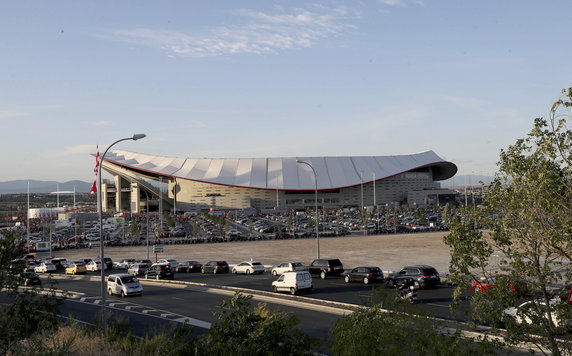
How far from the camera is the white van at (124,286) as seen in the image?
28781 mm

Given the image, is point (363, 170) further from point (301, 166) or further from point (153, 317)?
point (153, 317)

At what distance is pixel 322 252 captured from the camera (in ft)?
164

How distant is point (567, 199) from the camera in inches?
333

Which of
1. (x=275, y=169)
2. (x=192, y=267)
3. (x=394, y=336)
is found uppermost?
(x=275, y=169)

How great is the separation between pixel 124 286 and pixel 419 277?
53.8 feet

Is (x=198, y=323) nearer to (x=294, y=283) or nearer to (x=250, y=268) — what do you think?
(x=294, y=283)

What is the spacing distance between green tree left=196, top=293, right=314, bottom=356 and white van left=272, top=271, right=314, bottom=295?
1724 cm

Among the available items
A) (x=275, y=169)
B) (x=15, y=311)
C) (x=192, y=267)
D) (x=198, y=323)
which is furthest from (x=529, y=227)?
(x=275, y=169)

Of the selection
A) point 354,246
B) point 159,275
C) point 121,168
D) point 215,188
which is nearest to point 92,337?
point 159,275

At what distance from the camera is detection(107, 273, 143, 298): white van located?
94.4 ft

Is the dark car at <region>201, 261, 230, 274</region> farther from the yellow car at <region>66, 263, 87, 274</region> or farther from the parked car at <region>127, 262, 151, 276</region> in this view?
the yellow car at <region>66, 263, 87, 274</region>

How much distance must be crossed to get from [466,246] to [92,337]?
1098 centimetres

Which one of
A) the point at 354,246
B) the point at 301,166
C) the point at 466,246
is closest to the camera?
the point at 466,246

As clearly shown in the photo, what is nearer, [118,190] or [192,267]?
[192,267]
